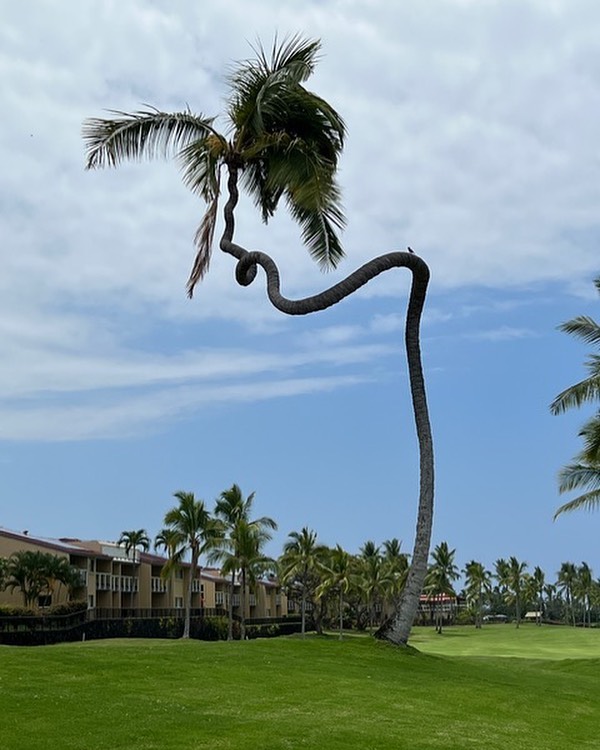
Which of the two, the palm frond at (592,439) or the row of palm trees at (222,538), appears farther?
the row of palm trees at (222,538)

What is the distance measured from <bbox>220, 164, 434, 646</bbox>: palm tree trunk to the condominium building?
135 ft

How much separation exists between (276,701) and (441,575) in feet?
357

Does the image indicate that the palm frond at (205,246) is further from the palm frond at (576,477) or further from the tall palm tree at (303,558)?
the tall palm tree at (303,558)

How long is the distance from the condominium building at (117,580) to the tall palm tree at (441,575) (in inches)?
1223

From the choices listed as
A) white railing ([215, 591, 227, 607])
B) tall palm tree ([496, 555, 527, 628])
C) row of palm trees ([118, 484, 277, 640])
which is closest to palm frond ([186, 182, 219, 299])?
row of palm trees ([118, 484, 277, 640])

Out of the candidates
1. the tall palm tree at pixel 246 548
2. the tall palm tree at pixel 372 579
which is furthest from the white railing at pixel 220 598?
the tall palm tree at pixel 246 548

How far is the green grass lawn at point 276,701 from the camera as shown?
1122 centimetres

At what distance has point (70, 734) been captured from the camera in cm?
1095

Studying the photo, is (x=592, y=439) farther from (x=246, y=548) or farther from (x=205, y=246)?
(x=246, y=548)

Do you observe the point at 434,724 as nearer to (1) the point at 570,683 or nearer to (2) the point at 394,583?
(1) the point at 570,683

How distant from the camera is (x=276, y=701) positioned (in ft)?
45.3


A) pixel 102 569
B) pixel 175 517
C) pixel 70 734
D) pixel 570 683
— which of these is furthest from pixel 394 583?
pixel 70 734

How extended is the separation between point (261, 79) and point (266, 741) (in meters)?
13.9

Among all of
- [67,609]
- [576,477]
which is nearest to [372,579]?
[67,609]
